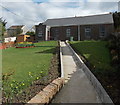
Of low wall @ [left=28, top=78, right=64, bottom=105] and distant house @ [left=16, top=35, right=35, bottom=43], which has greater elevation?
distant house @ [left=16, top=35, right=35, bottom=43]

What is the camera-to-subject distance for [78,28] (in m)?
31.6

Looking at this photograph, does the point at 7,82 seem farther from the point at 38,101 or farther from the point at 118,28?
the point at 118,28

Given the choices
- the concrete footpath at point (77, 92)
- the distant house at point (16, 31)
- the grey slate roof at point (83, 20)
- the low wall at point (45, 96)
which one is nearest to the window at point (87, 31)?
the grey slate roof at point (83, 20)

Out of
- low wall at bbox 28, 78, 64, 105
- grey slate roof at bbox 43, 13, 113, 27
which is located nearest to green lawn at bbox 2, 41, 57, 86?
low wall at bbox 28, 78, 64, 105

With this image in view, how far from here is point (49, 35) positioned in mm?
34344

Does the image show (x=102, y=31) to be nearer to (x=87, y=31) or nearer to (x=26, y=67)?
(x=87, y=31)

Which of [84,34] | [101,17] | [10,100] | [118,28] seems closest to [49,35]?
[84,34]

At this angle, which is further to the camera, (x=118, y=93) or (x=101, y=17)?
(x=101, y=17)

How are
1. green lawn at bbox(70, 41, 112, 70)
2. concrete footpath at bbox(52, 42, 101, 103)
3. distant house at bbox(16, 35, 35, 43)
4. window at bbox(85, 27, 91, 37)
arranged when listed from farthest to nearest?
distant house at bbox(16, 35, 35, 43)
window at bbox(85, 27, 91, 37)
green lawn at bbox(70, 41, 112, 70)
concrete footpath at bbox(52, 42, 101, 103)

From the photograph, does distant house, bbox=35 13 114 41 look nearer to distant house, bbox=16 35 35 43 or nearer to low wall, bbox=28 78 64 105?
distant house, bbox=16 35 35 43

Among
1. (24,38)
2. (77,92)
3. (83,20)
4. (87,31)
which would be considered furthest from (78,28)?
(77,92)

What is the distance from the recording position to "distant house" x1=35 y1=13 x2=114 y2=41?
2971 centimetres

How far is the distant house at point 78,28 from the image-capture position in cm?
2971

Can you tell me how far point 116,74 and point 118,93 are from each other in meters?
2.45
